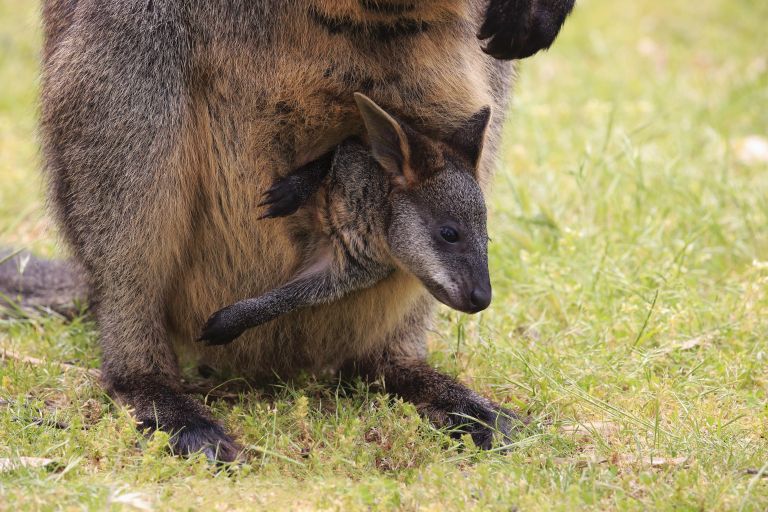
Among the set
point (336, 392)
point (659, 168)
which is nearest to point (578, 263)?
point (659, 168)

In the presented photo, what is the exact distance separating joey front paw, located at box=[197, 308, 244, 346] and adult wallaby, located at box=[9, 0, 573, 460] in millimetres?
277

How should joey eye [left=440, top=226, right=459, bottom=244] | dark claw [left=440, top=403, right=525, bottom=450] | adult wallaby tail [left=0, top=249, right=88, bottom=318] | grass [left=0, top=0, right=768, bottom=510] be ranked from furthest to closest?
adult wallaby tail [left=0, top=249, right=88, bottom=318] → dark claw [left=440, top=403, right=525, bottom=450] → joey eye [left=440, top=226, right=459, bottom=244] → grass [left=0, top=0, right=768, bottom=510]

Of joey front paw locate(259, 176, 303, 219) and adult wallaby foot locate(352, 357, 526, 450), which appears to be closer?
joey front paw locate(259, 176, 303, 219)

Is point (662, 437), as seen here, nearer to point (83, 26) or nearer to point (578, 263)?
point (578, 263)

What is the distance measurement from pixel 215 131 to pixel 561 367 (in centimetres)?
155

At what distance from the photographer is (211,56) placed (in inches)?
143

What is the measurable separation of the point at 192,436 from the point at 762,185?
11.8 ft

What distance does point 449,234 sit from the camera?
3588mm

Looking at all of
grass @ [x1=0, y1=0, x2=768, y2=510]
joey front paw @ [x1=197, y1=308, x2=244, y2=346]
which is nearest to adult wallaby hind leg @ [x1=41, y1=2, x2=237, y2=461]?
grass @ [x1=0, y1=0, x2=768, y2=510]

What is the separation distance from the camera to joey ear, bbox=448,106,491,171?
378cm

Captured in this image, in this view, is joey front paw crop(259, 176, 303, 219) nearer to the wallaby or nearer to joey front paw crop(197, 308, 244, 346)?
the wallaby

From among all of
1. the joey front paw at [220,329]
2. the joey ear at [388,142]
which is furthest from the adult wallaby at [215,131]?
the joey front paw at [220,329]

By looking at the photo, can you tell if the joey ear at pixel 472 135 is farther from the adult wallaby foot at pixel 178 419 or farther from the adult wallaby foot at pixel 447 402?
the adult wallaby foot at pixel 178 419

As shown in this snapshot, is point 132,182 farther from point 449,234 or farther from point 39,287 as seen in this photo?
point 39,287
